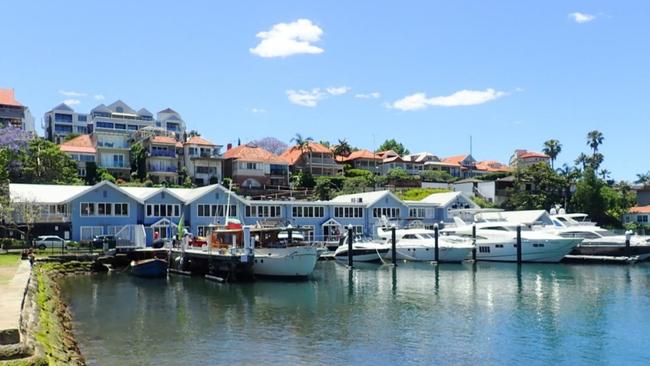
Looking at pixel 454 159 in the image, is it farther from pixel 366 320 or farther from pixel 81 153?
pixel 366 320

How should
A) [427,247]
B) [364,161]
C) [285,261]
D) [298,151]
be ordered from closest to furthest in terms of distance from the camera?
[285,261], [427,247], [298,151], [364,161]

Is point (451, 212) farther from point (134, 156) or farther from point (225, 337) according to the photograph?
point (225, 337)

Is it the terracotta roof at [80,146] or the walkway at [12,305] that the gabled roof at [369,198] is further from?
the walkway at [12,305]

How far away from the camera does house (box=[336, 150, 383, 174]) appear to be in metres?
113

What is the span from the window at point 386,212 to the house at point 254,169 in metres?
23.9

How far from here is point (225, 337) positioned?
2473 cm

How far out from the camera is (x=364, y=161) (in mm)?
113812

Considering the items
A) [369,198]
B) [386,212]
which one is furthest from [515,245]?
[369,198]

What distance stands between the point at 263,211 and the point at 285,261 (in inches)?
998

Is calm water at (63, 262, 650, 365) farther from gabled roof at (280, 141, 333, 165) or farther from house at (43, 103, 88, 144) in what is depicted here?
house at (43, 103, 88, 144)

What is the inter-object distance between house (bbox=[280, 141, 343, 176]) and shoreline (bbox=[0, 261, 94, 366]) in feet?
237

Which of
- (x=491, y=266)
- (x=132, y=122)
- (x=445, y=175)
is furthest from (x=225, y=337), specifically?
(x=132, y=122)

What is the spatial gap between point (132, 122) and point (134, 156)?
31034mm

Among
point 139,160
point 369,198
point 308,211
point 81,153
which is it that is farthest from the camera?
point 139,160
